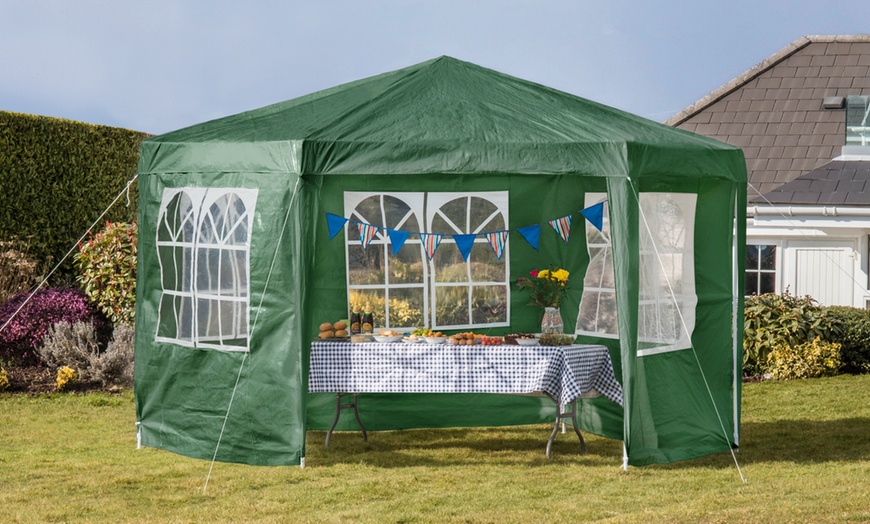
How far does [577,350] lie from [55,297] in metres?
7.43

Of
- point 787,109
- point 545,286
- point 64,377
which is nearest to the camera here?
point 545,286

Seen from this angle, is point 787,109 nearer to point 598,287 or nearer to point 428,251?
point 598,287

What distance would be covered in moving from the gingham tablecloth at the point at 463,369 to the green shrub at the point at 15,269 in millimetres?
6478

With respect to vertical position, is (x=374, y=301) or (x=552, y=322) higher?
(x=374, y=301)

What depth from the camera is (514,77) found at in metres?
9.22

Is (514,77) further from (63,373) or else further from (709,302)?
(63,373)

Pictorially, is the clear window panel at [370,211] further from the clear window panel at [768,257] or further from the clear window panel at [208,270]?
the clear window panel at [768,257]

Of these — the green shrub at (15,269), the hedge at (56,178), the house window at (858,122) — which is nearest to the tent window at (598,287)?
the hedge at (56,178)

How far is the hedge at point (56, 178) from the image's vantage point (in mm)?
13656

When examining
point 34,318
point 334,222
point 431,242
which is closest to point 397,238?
point 431,242

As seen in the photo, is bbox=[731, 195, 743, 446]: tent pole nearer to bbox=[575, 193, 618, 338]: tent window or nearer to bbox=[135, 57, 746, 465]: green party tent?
bbox=[135, 57, 746, 465]: green party tent

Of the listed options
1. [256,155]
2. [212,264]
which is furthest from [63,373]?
[256,155]

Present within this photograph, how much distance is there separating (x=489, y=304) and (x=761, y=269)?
628 centimetres

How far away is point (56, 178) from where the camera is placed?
14.1m
